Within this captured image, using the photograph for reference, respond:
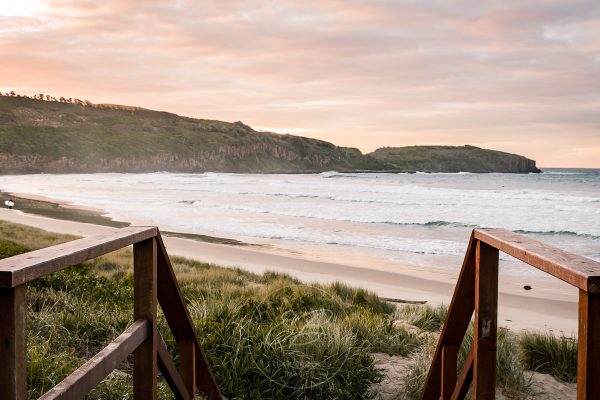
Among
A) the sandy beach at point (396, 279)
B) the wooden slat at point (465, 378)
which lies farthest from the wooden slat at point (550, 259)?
the sandy beach at point (396, 279)

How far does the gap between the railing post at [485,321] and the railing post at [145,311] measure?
59.0 inches

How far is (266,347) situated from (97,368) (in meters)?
2.73

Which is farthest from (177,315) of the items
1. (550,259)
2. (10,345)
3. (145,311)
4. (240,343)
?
(550,259)

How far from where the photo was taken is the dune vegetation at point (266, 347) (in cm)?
464

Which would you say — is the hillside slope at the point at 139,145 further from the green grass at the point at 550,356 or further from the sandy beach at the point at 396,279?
the green grass at the point at 550,356

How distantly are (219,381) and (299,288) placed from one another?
3.77m

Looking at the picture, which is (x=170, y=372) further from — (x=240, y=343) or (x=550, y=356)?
(x=550, y=356)

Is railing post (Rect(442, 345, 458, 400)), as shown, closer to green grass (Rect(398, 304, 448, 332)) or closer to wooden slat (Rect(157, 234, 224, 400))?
wooden slat (Rect(157, 234, 224, 400))

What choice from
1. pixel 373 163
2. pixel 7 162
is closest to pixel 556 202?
pixel 7 162

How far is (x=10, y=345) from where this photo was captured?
1.55m

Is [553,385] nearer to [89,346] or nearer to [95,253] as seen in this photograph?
[89,346]

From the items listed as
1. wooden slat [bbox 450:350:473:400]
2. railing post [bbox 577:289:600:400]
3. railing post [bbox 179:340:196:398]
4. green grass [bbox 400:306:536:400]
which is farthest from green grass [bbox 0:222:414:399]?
railing post [bbox 577:289:600:400]

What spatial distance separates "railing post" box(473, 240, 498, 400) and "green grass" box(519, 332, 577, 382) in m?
3.18

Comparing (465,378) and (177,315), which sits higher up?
(177,315)
